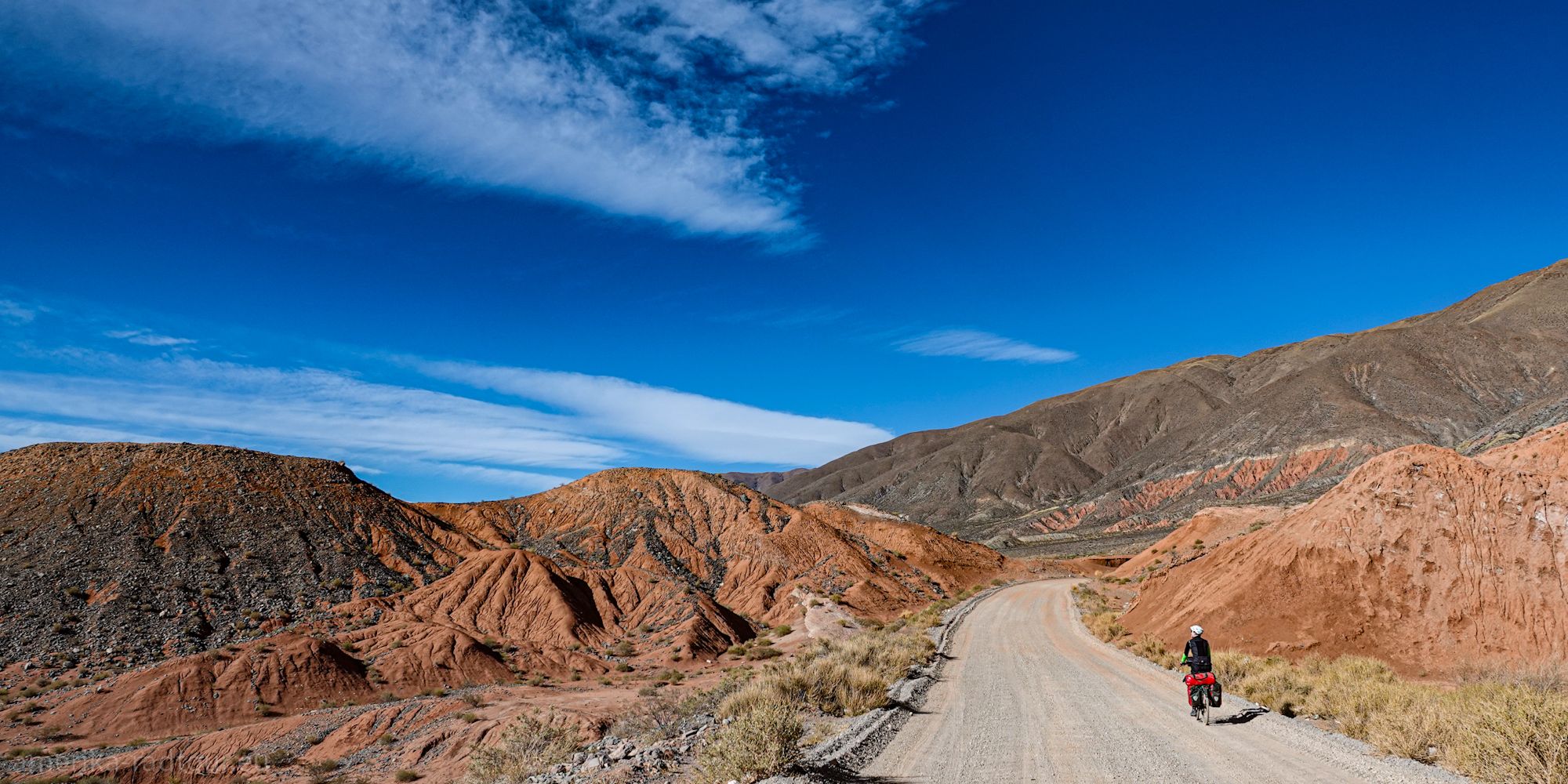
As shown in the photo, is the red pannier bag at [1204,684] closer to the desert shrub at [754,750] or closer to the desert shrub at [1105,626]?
the desert shrub at [754,750]

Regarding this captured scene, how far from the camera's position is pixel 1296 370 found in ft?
467

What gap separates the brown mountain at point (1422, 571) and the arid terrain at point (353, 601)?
21370mm

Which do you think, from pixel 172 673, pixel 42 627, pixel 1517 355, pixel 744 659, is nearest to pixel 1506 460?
pixel 744 659

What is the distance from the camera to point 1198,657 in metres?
14.0

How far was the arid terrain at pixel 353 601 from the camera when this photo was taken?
26.5 m

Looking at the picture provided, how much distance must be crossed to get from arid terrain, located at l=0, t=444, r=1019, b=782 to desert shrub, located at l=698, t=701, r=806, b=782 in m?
13.9

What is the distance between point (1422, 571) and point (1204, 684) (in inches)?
513

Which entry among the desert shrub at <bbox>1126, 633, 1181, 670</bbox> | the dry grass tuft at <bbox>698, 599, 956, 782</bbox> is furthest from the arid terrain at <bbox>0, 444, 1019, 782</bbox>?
the desert shrub at <bbox>1126, 633, 1181, 670</bbox>

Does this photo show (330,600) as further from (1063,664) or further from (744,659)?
(1063,664)

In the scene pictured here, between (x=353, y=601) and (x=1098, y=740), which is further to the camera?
(x=353, y=601)

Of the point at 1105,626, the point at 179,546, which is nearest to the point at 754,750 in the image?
the point at 1105,626

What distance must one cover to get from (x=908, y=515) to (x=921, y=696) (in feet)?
485

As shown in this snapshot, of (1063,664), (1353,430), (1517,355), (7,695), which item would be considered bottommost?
(7,695)

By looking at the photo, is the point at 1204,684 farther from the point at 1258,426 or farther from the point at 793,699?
the point at 1258,426
